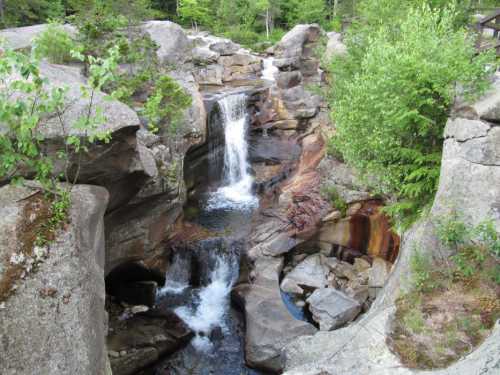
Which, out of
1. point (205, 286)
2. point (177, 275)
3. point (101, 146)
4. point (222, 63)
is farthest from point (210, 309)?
point (222, 63)

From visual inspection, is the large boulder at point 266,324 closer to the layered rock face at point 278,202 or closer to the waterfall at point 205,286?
the layered rock face at point 278,202

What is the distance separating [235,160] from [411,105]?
14106mm

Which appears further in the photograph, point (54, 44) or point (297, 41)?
point (297, 41)

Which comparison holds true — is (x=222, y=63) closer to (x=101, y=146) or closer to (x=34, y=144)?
(x=101, y=146)

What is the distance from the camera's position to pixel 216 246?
1895 cm

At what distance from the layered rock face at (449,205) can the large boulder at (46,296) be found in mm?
4609

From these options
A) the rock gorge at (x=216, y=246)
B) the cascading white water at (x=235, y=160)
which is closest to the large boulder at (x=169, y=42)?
the rock gorge at (x=216, y=246)

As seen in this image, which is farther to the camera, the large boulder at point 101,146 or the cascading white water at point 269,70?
the cascading white water at point 269,70

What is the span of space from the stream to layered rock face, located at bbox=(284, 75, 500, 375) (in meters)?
3.94

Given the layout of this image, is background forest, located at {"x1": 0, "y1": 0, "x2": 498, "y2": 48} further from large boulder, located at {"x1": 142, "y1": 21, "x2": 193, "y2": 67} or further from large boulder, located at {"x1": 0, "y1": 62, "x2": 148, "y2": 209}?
large boulder, located at {"x1": 0, "y1": 62, "x2": 148, "y2": 209}

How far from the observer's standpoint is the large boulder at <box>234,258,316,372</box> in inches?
551

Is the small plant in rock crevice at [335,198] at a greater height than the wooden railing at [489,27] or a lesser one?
lesser

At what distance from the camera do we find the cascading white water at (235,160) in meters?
23.3

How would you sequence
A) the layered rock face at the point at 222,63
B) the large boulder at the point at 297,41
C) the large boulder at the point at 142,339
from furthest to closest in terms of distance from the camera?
the large boulder at the point at 297,41 < the layered rock face at the point at 222,63 < the large boulder at the point at 142,339
